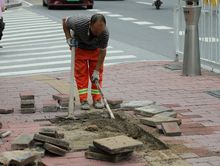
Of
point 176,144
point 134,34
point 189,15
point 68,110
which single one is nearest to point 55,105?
point 68,110

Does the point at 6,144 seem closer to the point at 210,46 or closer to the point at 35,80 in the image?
the point at 35,80

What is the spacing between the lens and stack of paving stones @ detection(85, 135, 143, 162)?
5289 millimetres

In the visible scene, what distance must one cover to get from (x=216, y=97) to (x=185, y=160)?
3234 mm

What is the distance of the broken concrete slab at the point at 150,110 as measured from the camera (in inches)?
281

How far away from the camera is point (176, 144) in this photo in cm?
594

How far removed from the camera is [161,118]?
674 cm

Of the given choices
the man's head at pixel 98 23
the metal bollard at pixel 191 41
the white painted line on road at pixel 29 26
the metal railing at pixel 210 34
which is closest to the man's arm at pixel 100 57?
the man's head at pixel 98 23

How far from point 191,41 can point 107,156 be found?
18.4 feet

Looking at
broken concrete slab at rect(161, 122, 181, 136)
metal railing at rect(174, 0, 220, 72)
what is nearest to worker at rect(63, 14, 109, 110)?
broken concrete slab at rect(161, 122, 181, 136)

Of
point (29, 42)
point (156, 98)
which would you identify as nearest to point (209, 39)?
point (156, 98)

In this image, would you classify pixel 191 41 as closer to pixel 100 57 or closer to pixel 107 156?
pixel 100 57

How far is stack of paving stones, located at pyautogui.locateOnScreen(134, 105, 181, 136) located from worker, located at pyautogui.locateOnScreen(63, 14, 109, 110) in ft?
2.54

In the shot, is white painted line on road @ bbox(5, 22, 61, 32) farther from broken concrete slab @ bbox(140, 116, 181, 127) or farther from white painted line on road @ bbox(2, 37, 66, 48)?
broken concrete slab @ bbox(140, 116, 181, 127)

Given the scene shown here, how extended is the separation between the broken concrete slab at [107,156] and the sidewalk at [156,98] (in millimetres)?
59
